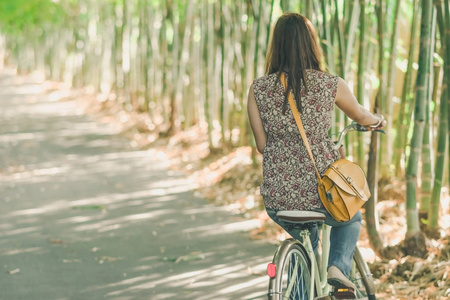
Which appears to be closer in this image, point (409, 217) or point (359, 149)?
point (409, 217)

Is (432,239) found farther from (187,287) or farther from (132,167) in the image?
(132,167)

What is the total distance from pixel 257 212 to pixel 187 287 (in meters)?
2.78

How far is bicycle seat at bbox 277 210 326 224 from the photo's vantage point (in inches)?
139

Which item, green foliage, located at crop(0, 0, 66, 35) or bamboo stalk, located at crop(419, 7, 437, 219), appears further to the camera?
green foliage, located at crop(0, 0, 66, 35)

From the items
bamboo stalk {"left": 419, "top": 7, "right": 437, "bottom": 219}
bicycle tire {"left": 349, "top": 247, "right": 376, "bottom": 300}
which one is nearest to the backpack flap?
bicycle tire {"left": 349, "top": 247, "right": 376, "bottom": 300}

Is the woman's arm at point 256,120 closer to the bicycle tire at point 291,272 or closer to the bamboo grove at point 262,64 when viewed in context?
the bicycle tire at point 291,272

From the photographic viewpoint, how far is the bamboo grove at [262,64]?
570 centimetres

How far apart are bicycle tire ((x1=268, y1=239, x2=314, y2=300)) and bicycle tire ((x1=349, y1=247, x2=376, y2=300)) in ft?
1.96

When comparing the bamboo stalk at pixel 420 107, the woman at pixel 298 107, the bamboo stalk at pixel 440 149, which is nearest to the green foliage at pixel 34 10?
the bamboo stalk at pixel 440 149

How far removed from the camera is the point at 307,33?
356 centimetres

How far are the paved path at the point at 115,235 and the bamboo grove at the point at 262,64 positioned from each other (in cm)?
140

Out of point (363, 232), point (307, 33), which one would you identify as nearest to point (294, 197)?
point (307, 33)

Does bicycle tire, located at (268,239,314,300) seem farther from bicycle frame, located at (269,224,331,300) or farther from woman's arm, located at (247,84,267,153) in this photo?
woman's arm, located at (247,84,267,153)

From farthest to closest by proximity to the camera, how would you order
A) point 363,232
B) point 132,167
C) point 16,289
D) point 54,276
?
1. point 132,167
2. point 363,232
3. point 54,276
4. point 16,289
